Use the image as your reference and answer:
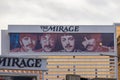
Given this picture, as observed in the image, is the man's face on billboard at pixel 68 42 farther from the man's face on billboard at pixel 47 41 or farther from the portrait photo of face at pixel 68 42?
the man's face on billboard at pixel 47 41

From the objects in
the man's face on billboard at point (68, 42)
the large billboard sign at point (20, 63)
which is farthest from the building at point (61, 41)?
the large billboard sign at point (20, 63)

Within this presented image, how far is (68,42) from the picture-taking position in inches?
6403

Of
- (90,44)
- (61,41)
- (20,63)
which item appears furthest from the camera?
(61,41)

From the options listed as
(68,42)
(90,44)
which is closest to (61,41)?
(68,42)

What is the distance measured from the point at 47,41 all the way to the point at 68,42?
22.2 ft

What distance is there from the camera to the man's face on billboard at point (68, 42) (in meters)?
163

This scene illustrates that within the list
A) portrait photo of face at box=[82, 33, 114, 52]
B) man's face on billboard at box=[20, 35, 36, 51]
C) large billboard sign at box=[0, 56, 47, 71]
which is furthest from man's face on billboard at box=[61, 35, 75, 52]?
large billboard sign at box=[0, 56, 47, 71]

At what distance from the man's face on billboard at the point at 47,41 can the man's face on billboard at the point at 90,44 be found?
1004 centimetres

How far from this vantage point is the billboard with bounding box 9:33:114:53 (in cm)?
16150

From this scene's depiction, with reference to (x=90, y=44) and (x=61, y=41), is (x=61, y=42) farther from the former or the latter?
(x=90, y=44)

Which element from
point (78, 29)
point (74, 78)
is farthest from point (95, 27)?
point (74, 78)

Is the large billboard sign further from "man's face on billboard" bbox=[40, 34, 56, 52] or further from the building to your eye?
"man's face on billboard" bbox=[40, 34, 56, 52]

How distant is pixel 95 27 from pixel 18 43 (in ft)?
88.1

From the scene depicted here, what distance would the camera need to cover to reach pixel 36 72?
3244 centimetres
